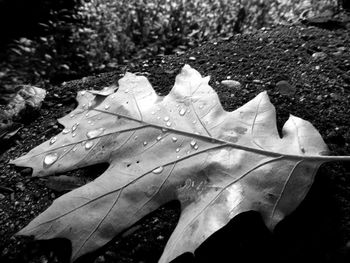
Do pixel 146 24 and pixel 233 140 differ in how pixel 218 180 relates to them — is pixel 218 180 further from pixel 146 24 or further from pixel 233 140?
pixel 146 24

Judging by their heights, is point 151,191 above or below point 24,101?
below

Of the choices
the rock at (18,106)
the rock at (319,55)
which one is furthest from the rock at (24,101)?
the rock at (319,55)

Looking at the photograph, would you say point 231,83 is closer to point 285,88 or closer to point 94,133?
point 285,88

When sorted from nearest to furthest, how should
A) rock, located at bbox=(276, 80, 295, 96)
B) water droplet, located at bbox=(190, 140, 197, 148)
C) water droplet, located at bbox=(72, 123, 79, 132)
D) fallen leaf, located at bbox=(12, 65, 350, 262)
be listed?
fallen leaf, located at bbox=(12, 65, 350, 262) < water droplet, located at bbox=(190, 140, 197, 148) < water droplet, located at bbox=(72, 123, 79, 132) < rock, located at bbox=(276, 80, 295, 96)

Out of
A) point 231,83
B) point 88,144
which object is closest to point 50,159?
point 88,144

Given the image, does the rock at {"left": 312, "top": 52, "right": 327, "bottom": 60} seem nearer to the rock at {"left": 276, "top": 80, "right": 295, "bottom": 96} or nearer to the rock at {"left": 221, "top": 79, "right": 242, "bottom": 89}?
the rock at {"left": 276, "top": 80, "right": 295, "bottom": 96}

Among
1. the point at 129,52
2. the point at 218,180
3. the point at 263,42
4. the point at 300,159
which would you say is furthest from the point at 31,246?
the point at 129,52

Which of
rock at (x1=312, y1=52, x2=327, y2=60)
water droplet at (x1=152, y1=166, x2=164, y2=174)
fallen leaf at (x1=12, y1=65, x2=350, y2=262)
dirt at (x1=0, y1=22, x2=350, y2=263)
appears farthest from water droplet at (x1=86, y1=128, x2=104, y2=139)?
rock at (x1=312, y1=52, x2=327, y2=60)
